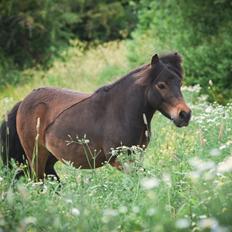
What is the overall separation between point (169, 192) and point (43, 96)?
3.46 meters

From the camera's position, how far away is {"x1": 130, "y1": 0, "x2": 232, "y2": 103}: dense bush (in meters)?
15.0

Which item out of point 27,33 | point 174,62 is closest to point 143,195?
point 174,62

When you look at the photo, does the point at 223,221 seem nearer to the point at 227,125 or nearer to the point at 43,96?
the point at 227,125

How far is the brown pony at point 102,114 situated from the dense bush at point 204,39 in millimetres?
6419

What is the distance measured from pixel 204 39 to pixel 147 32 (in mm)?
3741

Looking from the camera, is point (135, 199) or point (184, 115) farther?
point (184, 115)

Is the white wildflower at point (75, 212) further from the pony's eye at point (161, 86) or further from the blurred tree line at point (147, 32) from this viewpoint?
the blurred tree line at point (147, 32)

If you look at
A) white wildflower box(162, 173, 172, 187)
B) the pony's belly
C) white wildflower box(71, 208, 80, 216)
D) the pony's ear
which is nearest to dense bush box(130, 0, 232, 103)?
the pony's belly

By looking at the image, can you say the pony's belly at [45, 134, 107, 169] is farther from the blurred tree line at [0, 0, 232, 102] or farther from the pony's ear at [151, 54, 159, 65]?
the blurred tree line at [0, 0, 232, 102]

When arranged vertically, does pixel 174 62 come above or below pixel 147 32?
above

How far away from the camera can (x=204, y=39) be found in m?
15.6

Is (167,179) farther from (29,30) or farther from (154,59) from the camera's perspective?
(29,30)

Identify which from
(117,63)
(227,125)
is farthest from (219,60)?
(227,125)

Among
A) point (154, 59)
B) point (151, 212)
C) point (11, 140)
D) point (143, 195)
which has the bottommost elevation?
point (11, 140)
